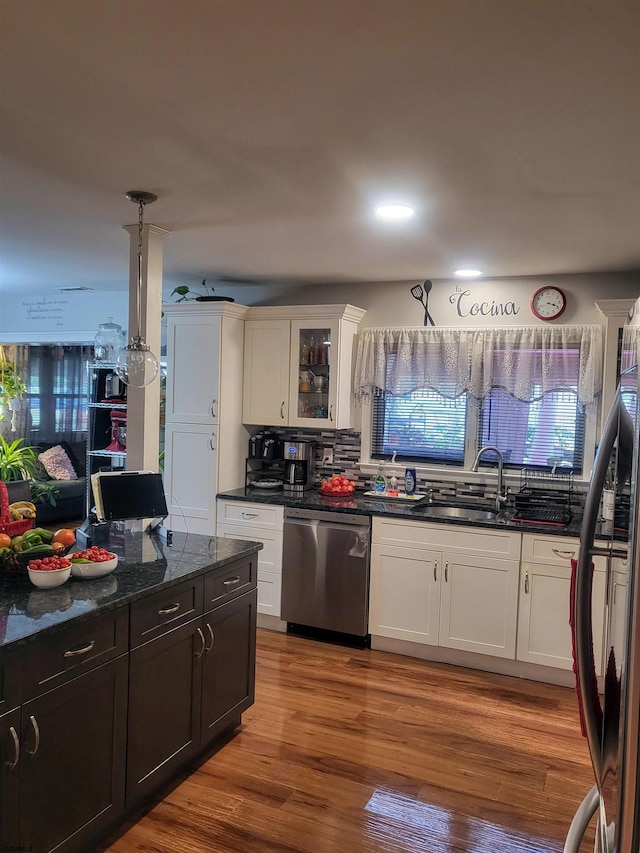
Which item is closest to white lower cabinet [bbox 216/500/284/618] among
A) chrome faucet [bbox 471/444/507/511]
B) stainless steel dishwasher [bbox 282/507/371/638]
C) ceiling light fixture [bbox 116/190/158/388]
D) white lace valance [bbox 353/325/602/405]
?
stainless steel dishwasher [bbox 282/507/371/638]

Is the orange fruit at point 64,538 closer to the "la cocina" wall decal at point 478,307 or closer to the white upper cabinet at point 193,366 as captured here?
the white upper cabinet at point 193,366

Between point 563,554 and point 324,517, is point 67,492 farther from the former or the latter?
point 563,554

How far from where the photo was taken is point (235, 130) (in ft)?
6.93

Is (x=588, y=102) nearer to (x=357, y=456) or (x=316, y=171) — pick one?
(x=316, y=171)

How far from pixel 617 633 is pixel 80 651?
5.59 ft

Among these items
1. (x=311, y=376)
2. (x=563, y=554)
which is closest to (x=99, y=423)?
(x=311, y=376)

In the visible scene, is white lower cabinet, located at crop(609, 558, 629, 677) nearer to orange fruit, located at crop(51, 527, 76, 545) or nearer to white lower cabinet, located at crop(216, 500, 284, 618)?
orange fruit, located at crop(51, 527, 76, 545)

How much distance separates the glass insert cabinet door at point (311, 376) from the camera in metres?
4.70

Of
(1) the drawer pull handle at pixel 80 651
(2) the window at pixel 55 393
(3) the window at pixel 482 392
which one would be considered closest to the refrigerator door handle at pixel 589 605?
(1) the drawer pull handle at pixel 80 651

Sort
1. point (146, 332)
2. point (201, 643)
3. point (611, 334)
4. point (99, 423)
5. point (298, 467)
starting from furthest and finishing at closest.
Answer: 1. point (99, 423)
2. point (298, 467)
3. point (611, 334)
4. point (146, 332)
5. point (201, 643)

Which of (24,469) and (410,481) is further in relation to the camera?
(24,469)

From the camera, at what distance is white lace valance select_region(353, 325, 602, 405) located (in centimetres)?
418

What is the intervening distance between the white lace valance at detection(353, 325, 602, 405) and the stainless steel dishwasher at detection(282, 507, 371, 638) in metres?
1.08

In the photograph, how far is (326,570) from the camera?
14.0 feet
